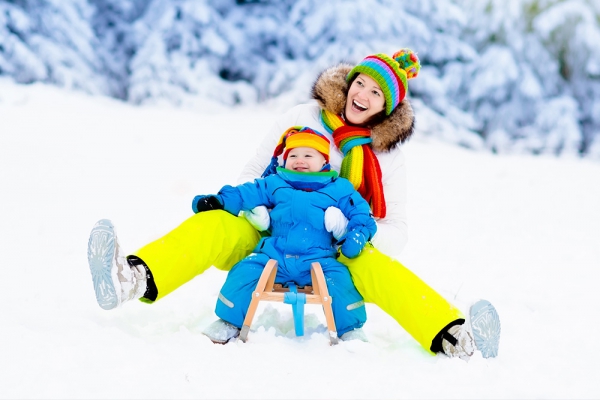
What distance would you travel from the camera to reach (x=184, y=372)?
1.63 meters

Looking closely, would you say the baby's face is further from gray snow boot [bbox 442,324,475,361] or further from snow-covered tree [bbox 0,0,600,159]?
snow-covered tree [bbox 0,0,600,159]

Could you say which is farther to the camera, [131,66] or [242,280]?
[131,66]

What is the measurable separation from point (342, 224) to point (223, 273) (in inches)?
50.7

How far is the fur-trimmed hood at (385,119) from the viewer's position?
2.61 meters

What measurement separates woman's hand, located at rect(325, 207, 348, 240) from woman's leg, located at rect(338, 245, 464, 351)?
0.13m

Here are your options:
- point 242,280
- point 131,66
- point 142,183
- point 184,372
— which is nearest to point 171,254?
point 242,280

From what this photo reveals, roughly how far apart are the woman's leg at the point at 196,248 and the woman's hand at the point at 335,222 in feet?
1.20

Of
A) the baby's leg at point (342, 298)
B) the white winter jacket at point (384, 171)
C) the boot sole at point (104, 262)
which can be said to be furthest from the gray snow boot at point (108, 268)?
the white winter jacket at point (384, 171)

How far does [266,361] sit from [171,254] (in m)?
0.55

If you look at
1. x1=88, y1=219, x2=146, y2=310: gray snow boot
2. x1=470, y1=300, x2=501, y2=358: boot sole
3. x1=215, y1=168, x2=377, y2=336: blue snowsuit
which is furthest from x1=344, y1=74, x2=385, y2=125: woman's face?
x1=88, y1=219, x2=146, y2=310: gray snow boot

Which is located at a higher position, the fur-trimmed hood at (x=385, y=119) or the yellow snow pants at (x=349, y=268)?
the fur-trimmed hood at (x=385, y=119)

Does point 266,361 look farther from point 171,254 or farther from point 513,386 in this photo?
point 513,386

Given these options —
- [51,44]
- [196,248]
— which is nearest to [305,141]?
[196,248]

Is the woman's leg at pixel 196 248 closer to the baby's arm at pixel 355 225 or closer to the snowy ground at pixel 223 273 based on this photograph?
the snowy ground at pixel 223 273
